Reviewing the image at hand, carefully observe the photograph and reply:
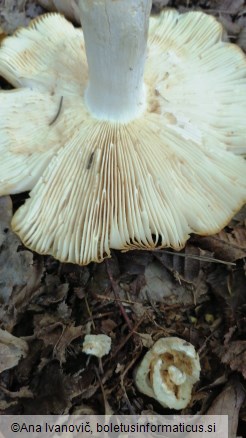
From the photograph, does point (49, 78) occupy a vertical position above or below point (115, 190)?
above

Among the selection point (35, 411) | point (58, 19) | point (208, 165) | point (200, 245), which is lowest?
point (35, 411)

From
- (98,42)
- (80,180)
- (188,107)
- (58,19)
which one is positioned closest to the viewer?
(98,42)

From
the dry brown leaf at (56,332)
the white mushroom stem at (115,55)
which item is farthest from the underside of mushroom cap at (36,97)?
the dry brown leaf at (56,332)

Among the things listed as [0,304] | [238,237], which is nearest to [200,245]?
[238,237]

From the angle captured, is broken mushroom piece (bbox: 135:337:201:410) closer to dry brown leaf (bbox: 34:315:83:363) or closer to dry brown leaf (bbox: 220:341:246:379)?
dry brown leaf (bbox: 220:341:246:379)

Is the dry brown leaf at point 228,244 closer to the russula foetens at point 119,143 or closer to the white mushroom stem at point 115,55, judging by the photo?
the russula foetens at point 119,143

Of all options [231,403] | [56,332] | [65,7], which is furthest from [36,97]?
[231,403]

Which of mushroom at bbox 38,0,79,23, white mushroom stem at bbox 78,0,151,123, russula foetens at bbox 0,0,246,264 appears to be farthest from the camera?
mushroom at bbox 38,0,79,23

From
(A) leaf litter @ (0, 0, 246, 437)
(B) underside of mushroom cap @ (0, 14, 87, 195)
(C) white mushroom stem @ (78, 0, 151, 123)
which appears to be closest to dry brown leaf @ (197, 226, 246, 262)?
(A) leaf litter @ (0, 0, 246, 437)

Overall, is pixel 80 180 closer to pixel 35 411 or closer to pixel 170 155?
pixel 170 155
